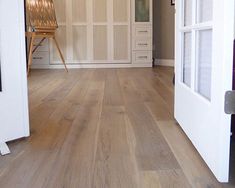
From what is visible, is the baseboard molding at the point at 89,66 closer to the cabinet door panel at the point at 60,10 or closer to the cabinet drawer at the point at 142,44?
the cabinet drawer at the point at 142,44

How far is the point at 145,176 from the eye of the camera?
3.97ft

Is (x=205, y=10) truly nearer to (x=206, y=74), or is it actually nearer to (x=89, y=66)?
(x=206, y=74)

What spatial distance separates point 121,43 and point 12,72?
14.0 ft

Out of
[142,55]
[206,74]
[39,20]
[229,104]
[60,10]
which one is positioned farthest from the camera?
[142,55]

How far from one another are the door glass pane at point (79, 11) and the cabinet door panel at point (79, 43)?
131mm

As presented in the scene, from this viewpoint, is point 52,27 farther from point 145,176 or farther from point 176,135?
point 145,176

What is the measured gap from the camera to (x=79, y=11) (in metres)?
5.63

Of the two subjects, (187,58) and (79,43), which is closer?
(187,58)

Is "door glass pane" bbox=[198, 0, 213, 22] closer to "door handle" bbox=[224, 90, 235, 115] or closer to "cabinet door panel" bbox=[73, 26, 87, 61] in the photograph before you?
"door handle" bbox=[224, 90, 235, 115]

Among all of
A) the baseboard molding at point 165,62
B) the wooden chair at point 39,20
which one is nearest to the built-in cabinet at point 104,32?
the baseboard molding at point 165,62

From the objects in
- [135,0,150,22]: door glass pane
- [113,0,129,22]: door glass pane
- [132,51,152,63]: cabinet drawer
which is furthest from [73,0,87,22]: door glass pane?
[132,51,152,63]: cabinet drawer

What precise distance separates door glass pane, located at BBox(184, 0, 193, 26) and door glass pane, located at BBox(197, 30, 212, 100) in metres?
0.22

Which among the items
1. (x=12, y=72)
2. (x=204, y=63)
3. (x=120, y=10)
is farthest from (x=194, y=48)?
(x=120, y=10)

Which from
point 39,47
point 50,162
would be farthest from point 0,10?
point 39,47
